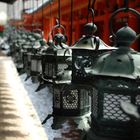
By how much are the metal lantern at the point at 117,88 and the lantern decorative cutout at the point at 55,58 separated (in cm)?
101

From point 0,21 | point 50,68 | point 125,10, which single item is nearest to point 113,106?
point 125,10

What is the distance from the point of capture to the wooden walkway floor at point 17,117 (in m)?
3.13

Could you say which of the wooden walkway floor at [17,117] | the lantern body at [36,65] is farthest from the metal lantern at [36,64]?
the wooden walkway floor at [17,117]

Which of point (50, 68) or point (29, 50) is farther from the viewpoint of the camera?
point (29, 50)

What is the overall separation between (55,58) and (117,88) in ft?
3.95

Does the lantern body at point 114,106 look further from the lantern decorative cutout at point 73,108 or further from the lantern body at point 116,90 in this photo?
the lantern decorative cutout at point 73,108

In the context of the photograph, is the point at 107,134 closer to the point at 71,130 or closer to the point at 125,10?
the point at 125,10

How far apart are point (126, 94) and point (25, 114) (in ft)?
9.45

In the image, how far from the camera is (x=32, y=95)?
4.93 metres

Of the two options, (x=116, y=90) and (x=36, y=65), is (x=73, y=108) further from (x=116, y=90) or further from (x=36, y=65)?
(x=36, y=65)

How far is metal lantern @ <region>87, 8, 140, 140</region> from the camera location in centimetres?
113

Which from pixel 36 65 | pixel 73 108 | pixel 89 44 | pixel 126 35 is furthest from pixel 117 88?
pixel 36 65

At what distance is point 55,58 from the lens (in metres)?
2.32

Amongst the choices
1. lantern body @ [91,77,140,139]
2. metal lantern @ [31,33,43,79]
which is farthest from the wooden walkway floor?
lantern body @ [91,77,140,139]
